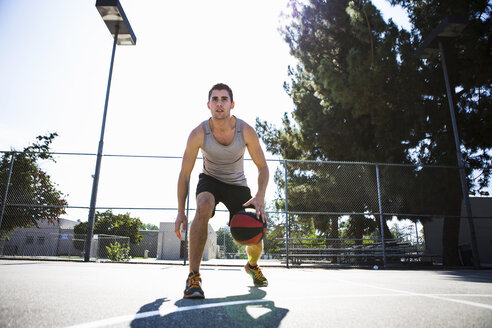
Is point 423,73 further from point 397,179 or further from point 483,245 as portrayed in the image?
point 483,245

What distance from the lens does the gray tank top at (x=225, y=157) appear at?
2.95 m

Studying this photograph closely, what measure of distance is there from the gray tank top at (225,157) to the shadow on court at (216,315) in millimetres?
1440

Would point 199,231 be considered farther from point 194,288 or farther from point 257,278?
point 257,278

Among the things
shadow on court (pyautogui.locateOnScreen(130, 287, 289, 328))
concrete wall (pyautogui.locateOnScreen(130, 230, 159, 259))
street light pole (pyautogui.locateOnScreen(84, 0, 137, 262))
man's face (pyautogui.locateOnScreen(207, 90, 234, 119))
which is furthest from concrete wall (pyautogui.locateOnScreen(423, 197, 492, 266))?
concrete wall (pyautogui.locateOnScreen(130, 230, 159, 259))

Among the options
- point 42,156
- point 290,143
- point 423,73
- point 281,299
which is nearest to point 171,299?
point 281,299

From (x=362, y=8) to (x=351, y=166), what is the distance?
215 inches

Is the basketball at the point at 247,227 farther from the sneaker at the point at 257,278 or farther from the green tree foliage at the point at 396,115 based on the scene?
the green tree foliage at the point at 396,115

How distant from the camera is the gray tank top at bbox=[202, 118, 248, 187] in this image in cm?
295

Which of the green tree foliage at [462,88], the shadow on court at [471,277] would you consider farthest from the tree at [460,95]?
the shadow on court at [471,277]

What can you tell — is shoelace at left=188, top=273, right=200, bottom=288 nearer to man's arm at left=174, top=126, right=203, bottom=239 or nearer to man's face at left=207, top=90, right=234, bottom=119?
man's arm at left=174, top=126, right=203, bottom=239

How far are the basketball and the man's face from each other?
0.96 m

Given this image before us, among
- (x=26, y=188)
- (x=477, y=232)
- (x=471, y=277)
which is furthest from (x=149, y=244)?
(x=471, y=277)

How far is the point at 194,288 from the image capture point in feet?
6.74

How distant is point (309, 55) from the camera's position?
A: 12.8 meters
